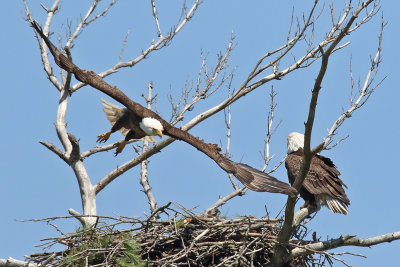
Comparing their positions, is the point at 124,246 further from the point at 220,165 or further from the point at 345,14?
the point at 345,14

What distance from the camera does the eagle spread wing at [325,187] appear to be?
845cm

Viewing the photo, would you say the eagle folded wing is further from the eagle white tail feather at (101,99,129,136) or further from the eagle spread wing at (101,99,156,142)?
the eagle white tail feather at (101,99,129,136)

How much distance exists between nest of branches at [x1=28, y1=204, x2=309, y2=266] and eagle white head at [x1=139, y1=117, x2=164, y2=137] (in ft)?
7.35

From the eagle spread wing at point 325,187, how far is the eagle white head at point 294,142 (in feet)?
2.86

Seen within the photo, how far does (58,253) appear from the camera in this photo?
7.14 metres

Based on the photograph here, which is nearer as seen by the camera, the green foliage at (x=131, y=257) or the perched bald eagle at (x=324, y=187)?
the green foliage at (x=131, y=257)

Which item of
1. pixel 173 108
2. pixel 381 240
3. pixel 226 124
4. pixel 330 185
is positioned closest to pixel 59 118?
pixel 173 108

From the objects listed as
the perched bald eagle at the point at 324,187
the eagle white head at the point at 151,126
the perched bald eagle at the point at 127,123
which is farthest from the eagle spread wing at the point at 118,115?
the perched bald eagle at the point at 324,187

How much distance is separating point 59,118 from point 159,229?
3.37 meters

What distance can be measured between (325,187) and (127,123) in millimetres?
3118

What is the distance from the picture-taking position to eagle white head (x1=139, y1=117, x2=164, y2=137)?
30.7 feet

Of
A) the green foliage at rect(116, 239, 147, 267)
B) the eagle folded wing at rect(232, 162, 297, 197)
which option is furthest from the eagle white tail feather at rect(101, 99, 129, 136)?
the green foliage at rect(116, 239, 147, 267)

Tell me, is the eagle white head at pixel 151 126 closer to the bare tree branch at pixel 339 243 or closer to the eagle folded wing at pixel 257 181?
the eagle folded wing at pixel 257 181

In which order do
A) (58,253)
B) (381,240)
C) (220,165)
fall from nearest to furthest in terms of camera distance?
(381,240) → (58,253) → (220,165)
